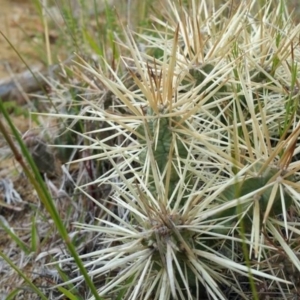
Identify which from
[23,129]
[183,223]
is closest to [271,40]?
[183,223]

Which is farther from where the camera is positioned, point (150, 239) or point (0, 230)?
point (0, 230)

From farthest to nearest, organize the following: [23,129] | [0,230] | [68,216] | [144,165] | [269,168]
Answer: [23,129] → [0,230] → [68,216] → [144,165] → [269,168]

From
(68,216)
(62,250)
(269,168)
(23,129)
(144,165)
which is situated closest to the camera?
(269,168)

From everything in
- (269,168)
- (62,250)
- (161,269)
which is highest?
(269,168)

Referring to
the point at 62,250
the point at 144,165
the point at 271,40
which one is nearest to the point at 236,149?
the point at 144,165

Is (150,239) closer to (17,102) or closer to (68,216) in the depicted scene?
(68,216)

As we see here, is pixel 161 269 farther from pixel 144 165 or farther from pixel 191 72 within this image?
pixel 191 72

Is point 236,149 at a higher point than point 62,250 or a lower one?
higher
